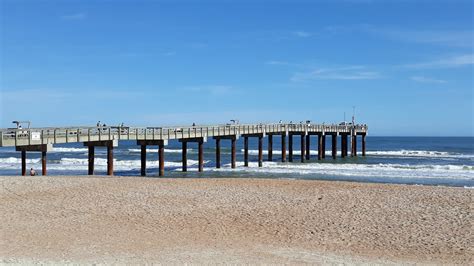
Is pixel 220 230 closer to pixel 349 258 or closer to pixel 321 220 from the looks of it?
pixel 321 220

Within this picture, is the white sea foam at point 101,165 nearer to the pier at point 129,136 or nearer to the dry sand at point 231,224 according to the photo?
the pier at point 129,136

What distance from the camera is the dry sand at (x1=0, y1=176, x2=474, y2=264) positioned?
11.4 m

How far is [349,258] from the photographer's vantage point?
36.6ft

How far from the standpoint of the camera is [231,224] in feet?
47.6

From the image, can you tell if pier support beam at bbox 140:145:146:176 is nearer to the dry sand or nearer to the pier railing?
the pier railing

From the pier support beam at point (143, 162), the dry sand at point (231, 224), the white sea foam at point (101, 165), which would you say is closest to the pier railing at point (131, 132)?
the pier support beam at point (143, 162)

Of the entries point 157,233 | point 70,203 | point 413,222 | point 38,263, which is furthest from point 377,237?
point 70,203

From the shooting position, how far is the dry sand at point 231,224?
37.3ft

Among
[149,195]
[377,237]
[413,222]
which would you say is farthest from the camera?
[149,195]

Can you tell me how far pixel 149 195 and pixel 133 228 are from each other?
4835 millimetres

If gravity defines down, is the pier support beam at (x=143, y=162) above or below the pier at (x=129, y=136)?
below

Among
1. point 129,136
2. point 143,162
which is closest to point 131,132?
point 129,136

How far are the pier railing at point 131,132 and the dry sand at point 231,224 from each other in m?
2.87

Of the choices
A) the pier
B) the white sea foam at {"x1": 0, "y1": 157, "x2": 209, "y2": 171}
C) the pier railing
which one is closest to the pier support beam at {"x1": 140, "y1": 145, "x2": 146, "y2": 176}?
the pier
